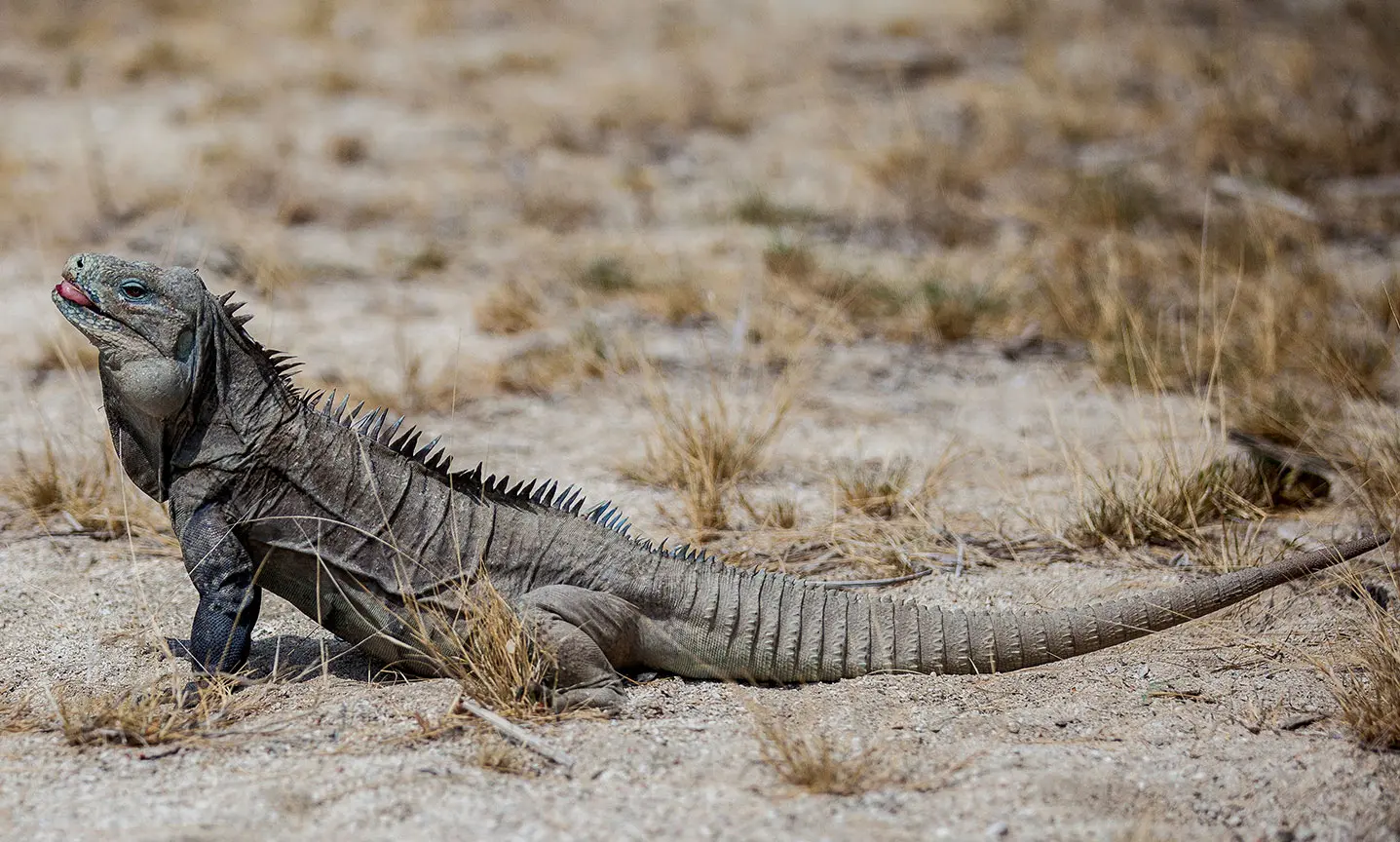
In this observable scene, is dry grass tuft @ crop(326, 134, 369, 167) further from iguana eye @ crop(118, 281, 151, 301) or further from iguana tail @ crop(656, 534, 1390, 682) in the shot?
iguana tail @ crop(656, 534, 1390, 682)

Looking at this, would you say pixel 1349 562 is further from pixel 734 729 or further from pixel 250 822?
pixel 250 822

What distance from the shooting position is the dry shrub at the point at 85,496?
16.5 ft

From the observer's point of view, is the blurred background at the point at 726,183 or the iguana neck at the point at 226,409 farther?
the blurred background at the point at 726,183

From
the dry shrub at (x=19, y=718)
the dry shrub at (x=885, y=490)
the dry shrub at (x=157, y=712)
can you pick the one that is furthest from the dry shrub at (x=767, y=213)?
the dry shrub at (x=19, y=718)

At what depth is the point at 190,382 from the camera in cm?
376

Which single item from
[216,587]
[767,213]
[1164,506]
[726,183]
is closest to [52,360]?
[216,587]

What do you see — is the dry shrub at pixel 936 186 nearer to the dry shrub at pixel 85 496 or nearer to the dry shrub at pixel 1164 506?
the dry shrub at pixel 1164 506

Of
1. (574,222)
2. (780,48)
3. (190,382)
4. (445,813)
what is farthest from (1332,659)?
(780,48)

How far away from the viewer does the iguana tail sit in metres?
3.97

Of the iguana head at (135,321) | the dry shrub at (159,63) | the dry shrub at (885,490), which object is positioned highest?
the dry shrub at (159,63)

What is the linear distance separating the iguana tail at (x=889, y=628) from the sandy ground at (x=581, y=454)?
0.08 m

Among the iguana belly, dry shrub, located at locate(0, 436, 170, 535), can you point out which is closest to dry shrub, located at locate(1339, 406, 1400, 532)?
the iguana belly

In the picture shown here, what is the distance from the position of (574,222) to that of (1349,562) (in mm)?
6002

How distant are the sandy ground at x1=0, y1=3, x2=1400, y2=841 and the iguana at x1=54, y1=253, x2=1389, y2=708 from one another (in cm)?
14
